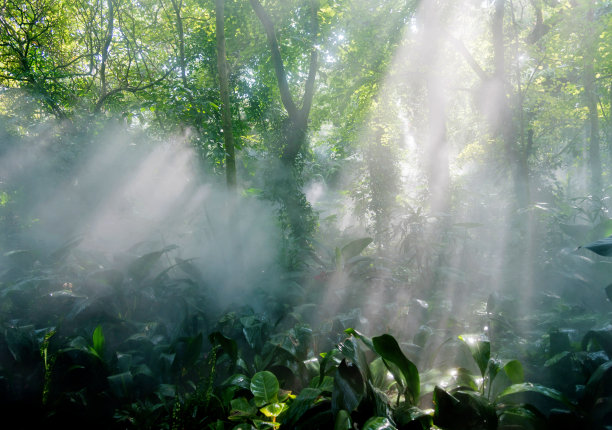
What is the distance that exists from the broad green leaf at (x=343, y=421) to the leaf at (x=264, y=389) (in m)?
0.61

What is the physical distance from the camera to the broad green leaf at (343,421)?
1850 millimetres

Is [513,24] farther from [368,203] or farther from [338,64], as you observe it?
[368,203]

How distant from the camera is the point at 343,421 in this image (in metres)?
1.88

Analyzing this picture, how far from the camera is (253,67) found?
10195 mm

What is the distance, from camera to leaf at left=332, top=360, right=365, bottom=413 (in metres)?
1.98

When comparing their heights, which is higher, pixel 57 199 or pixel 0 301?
pixel 57 199

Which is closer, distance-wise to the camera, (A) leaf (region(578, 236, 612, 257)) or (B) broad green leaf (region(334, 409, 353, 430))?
(B) broad green leaf (region(334, 409, 353, 430))

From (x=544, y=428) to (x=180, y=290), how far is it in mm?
4360

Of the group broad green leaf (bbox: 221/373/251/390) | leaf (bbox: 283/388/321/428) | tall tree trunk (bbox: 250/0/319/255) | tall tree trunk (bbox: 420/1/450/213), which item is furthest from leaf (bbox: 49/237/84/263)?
tall tree trunk (bbox: 420/1/450/213)

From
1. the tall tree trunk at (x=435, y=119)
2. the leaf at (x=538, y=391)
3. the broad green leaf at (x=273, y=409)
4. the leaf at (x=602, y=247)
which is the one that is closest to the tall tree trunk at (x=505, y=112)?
the tall tree trunk at (x=435, y=119)

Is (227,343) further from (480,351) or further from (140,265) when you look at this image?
(140,265)

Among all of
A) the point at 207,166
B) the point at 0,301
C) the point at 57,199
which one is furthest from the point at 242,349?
the point at 57,199

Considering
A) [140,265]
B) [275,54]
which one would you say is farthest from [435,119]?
[140,265]

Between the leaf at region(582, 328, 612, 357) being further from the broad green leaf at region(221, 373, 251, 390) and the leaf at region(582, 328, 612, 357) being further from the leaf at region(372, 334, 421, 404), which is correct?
the broad green leaf at region(221, 373, 251, 390)
